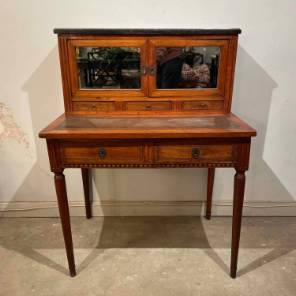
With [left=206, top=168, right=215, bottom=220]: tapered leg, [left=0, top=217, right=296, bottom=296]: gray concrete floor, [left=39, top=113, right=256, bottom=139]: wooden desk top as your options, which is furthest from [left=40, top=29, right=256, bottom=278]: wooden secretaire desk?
[left=206, top=168, right=215, bottom=220]: tapered leg

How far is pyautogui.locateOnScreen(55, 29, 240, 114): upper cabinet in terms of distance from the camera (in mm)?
1383

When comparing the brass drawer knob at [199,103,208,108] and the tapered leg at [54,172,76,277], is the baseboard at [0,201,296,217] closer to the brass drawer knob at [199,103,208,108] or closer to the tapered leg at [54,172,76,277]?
the tapered leg at [54,172,76,277]

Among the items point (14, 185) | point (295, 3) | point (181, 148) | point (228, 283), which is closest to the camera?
point (181, 148)

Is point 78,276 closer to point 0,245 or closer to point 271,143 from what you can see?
point 0,245

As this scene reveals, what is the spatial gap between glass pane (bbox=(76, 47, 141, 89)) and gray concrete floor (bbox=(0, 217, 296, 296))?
919 mm

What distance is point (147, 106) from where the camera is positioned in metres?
1.45

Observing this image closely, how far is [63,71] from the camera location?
55.2 inches

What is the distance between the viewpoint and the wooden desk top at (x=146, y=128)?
114cm

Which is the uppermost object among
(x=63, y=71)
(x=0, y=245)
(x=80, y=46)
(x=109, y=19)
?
(x=109, y=19)

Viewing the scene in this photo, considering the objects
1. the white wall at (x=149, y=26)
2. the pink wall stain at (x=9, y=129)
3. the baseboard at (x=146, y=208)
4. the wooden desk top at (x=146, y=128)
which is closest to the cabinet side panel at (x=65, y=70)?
the wooden desk top at (x=146, y=128)

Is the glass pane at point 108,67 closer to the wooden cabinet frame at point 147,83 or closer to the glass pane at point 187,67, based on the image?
the wooden cabinet frame at point 147,83

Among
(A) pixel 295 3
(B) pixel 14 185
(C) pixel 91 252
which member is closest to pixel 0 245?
(B) pixel 14 185

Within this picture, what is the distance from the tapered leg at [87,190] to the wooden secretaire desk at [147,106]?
469 millimetres

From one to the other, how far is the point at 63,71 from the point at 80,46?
0.15m
